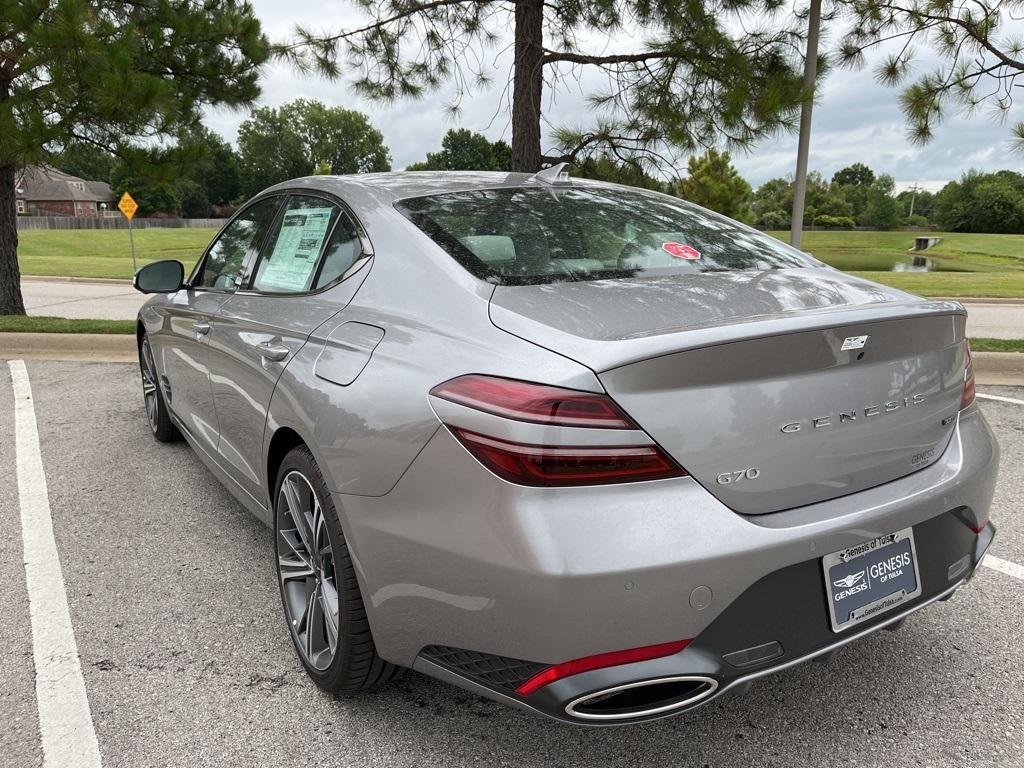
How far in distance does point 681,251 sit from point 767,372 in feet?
2.80

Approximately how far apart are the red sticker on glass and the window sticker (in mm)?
1168

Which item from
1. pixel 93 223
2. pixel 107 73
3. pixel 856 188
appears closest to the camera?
pixel 107 73

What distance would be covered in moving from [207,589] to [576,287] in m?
1.95

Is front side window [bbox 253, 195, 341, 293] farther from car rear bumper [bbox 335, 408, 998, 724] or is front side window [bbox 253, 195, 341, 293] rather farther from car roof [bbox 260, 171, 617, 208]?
car rear bumper [bbox 335, 408, 998, 724]

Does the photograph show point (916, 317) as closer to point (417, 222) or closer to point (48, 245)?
point (417, 222)

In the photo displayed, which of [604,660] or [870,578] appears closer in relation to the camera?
[604,660]

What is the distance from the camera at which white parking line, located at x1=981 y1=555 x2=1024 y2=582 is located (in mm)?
3107

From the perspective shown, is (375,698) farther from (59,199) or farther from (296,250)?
(59,199)

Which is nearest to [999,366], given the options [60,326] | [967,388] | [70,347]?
[967,388]

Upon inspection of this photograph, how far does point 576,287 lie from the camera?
2107mm

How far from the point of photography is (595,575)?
1.60 m

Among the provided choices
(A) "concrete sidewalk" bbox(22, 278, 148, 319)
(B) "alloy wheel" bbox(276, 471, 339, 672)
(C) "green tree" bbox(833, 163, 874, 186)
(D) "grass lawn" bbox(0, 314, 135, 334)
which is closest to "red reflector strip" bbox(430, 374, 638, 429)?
(B) "alloy wheel" bbox(276, 471, 339, 672)

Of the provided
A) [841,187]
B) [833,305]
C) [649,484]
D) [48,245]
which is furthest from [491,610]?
[841,187]

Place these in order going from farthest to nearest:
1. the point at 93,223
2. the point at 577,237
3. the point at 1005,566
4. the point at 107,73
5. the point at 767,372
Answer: the point at 93,223
the point at 107,73
the point at 1005,566
the point at 577,237
the point at 767,372
